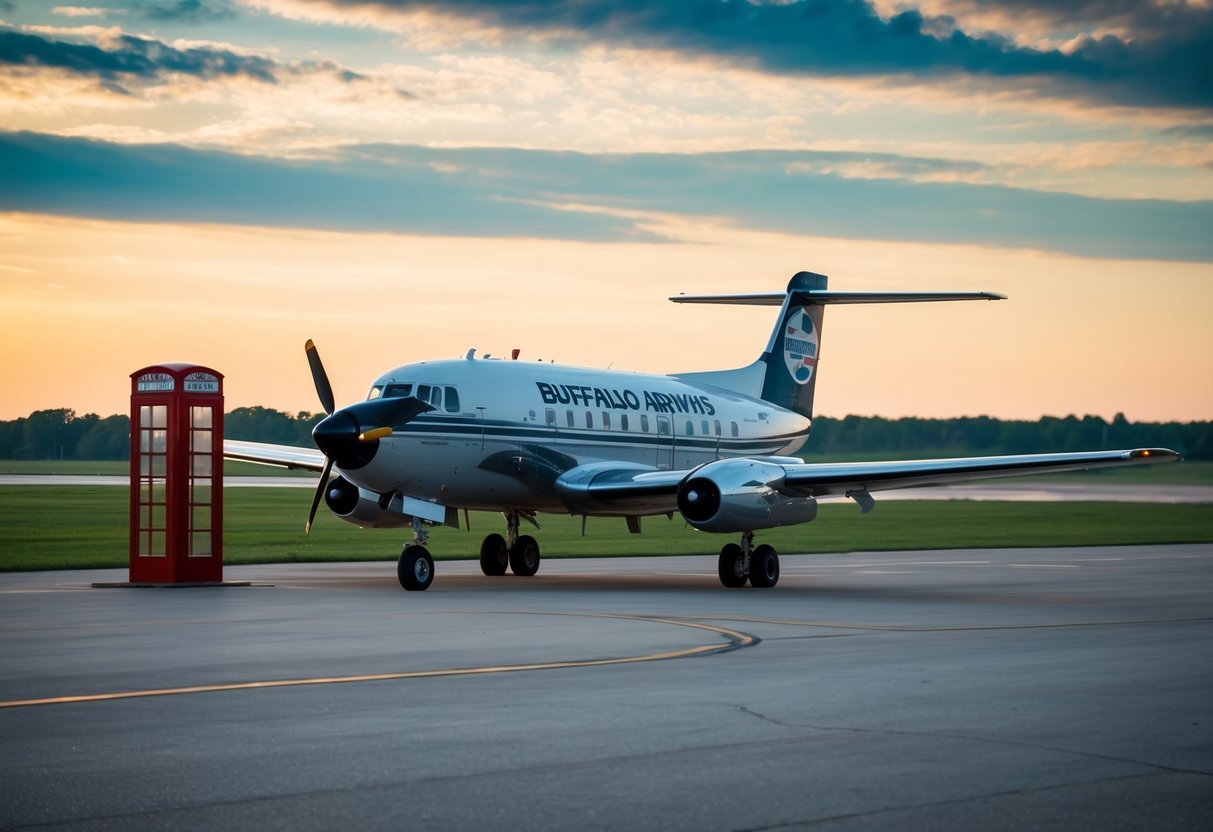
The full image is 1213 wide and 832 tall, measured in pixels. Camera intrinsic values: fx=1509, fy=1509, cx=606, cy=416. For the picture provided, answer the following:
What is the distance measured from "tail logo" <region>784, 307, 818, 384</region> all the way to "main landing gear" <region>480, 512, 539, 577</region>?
998 centimetres

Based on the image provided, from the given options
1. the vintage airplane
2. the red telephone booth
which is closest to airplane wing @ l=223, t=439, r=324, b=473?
the vintage airplane

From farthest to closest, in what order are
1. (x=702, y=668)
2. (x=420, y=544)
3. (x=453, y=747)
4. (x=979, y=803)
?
(x=420, y=544) < (x=702, y=668) < (x=453, y=747) < (x=979, y=803)

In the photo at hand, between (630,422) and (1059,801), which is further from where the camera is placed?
(630,422)

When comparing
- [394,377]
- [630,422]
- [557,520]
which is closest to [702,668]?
[394,377]

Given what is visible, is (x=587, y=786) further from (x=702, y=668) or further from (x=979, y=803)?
(x=702, y=668)

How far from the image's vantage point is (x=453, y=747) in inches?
381

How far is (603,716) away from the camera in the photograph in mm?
10969

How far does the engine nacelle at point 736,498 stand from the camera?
2541cm

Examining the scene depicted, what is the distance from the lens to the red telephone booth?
25906 millimetres

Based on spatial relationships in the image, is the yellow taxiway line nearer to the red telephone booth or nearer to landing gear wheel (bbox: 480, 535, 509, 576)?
the red telephone booth

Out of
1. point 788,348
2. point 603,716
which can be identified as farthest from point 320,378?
point 603,716

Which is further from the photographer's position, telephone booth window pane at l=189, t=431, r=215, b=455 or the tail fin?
the tail fin

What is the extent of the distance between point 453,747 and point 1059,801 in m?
3.76

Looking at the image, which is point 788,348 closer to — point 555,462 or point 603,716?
point 555,462
